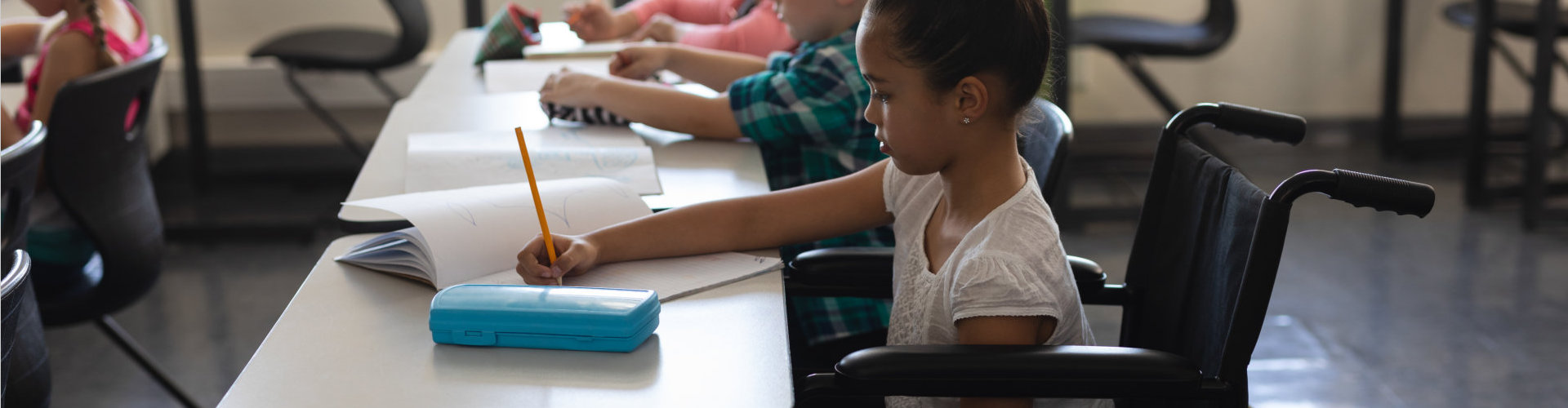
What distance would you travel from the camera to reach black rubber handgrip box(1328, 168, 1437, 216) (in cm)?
80

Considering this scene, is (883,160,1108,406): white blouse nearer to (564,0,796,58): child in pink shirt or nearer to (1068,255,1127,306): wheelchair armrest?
(1068,255,1127,306): wheelchair armrest

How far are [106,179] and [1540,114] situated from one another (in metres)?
2.99

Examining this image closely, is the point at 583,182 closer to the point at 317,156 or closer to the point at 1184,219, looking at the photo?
the point at 1184,219

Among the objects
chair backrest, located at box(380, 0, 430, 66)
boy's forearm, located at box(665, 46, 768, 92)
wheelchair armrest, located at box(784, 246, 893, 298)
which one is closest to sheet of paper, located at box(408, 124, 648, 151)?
boy's forearm, located at box(665, 46, 768, 92)

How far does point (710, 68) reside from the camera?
174 cm

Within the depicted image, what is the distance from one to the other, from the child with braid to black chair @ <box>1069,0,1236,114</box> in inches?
81.3

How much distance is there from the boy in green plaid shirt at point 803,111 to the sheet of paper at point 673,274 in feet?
1.02

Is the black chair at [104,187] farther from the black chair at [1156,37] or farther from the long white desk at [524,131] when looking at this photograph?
the black chair at [1156,37]

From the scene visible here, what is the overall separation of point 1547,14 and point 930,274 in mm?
2552

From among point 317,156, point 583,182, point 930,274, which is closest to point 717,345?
point 930,274

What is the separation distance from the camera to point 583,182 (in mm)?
1111

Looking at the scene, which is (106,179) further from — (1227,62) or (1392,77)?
(1392,77)

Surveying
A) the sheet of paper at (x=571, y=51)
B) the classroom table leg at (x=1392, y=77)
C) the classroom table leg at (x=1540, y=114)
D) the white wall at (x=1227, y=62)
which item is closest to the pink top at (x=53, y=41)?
the sheet of paper at (x=571, y=51)

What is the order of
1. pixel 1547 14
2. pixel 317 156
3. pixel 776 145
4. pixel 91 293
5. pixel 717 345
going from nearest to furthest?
pixel 717 345 < pixel 776 145 < pixel 91 293 < pixel 1547 14 < pixel 317 156
